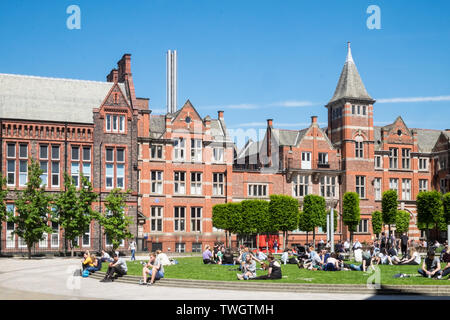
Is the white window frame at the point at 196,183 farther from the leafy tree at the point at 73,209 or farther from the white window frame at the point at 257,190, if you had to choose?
the leafy tree at the point at 73,209

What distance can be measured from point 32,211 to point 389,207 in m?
36.0

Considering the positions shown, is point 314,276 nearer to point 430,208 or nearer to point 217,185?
point 217,185

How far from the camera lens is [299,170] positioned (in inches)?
2660

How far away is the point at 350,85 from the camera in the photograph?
69812 millimetres

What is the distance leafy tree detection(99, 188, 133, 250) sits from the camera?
49406 millimetres

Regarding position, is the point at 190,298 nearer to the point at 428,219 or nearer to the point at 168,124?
the point at 168,124

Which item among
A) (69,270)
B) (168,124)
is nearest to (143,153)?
(168,124)

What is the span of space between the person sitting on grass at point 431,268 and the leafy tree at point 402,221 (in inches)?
1584

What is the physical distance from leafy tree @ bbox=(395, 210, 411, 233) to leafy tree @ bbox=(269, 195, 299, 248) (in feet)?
48.2

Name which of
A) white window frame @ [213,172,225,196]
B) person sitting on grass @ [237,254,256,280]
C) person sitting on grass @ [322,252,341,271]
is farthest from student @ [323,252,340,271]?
white window frame @ [213,172,225,196]

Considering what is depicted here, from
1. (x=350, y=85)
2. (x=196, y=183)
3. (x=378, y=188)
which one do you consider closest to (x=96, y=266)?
(x=196, y=183)

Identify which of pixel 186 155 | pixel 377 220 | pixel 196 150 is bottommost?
pixel 377 220
